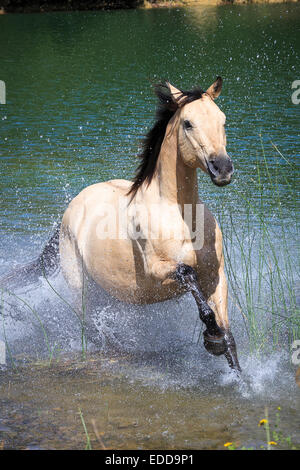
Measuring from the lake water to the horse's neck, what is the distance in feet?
1.41

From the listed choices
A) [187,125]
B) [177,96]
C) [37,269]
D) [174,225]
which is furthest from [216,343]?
[37,269]

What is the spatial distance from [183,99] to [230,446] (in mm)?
2186

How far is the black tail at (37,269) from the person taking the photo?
20.1ft

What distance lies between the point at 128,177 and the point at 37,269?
136 inches

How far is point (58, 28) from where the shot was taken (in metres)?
31.4

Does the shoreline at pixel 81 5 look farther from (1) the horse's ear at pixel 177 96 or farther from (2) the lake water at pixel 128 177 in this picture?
(1) the horse's ear at pixel 177 96

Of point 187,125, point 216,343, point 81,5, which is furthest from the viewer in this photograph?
point 81,5

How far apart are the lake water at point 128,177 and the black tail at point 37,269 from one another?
0.25 m

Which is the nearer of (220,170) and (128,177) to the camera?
(220,170)

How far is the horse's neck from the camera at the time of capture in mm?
4652

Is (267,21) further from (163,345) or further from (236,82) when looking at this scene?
(163,345)

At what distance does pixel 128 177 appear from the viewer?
30.8 ft

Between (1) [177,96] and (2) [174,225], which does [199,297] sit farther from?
(1) [177,96]

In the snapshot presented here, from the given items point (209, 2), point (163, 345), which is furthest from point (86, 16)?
point (163, 345)
